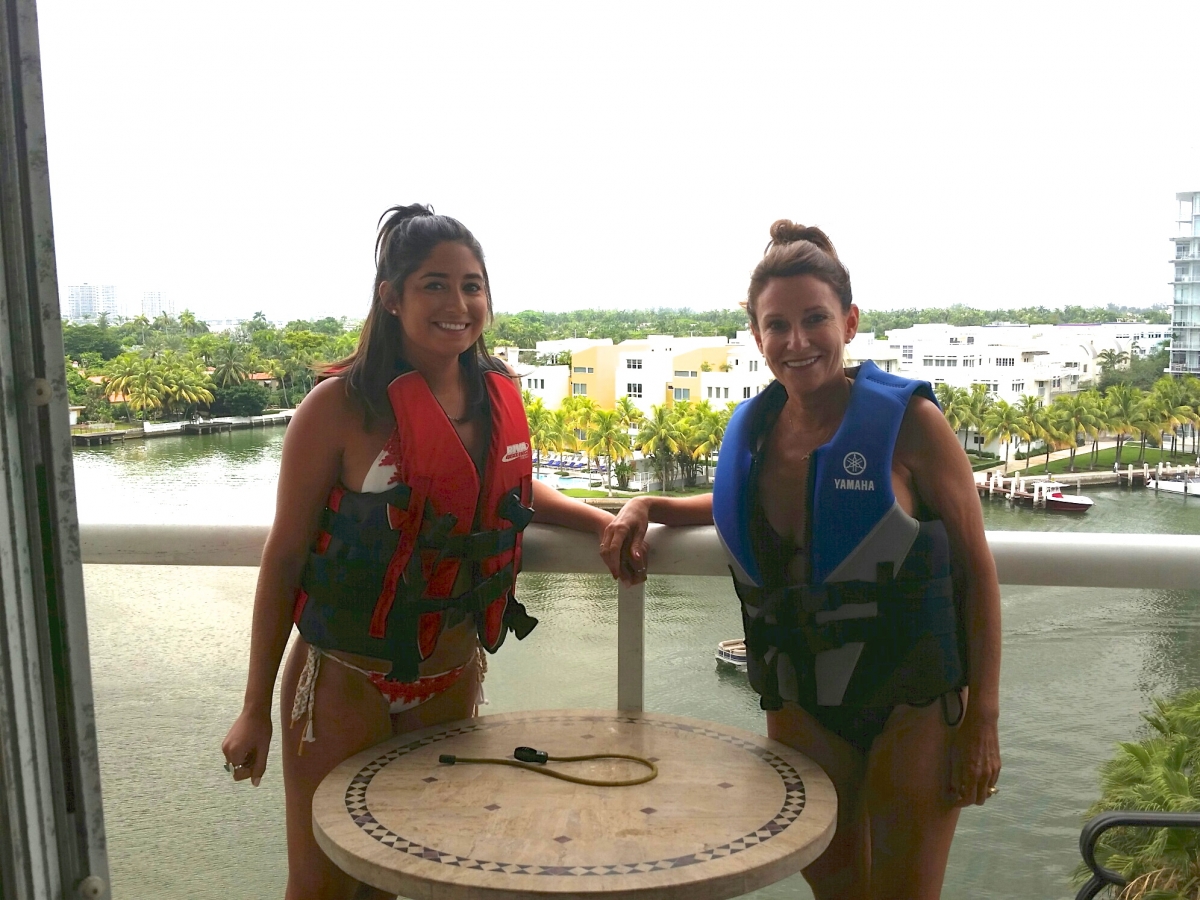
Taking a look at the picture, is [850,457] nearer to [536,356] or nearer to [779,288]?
[779,288]

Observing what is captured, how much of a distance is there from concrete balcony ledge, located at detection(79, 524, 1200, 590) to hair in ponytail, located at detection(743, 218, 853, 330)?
17.0 inches

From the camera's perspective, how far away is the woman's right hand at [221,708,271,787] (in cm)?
173

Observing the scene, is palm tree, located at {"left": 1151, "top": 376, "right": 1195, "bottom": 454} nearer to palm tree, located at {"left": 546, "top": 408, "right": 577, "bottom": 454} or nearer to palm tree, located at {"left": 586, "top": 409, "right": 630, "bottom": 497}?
palm tree, located at {"left": 586, "top": 409, "right": 630, "bottom": 497}

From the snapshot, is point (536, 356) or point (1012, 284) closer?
point (536, 356)

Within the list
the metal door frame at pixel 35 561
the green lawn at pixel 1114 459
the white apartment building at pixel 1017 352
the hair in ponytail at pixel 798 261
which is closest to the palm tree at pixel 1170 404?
the white apartment building at pixel 1017 352

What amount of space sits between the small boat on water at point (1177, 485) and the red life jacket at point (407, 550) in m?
10.2

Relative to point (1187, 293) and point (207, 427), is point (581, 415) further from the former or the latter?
point (207, 427)

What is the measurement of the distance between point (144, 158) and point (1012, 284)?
90.0 ft

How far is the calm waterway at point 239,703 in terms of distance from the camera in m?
2.07

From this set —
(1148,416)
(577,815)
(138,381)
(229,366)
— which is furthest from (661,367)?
(577,815)

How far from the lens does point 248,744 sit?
1.74 meters

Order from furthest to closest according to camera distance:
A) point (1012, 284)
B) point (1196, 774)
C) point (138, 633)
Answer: point (1012, 284) → point (1196, 774) → point (138, 633)

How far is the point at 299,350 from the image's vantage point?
6828 millimetres

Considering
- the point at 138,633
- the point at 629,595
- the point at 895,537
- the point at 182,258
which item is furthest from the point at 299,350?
the point at 182,258
